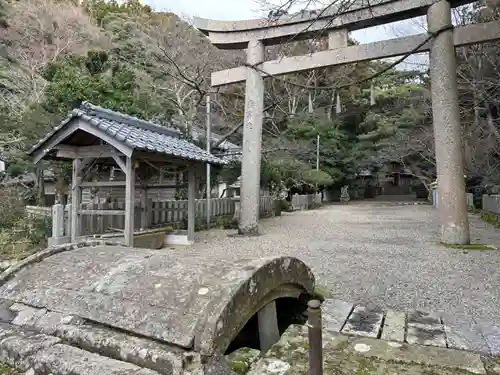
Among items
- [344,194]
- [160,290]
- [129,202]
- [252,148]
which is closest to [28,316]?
[160,290]

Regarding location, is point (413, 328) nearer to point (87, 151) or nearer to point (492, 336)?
point (492, 336)

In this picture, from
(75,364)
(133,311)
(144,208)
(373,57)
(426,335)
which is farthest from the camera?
(144,208)

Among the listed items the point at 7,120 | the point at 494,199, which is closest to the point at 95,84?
the point at 7,120

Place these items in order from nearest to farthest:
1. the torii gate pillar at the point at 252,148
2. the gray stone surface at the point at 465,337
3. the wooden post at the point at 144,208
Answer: the gray stone surface at the point at 465,337, the wooden post at the point at 144,208, the torii gate pillar at the point at 252,148

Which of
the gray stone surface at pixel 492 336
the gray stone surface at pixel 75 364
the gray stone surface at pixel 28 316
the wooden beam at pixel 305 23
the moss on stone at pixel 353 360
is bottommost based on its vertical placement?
the gray stone surface at pixel 492 336

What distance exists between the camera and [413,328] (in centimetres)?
214

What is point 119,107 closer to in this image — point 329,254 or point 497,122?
point 329,254

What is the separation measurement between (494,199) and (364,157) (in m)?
13.2

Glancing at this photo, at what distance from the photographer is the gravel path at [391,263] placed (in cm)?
→ 372

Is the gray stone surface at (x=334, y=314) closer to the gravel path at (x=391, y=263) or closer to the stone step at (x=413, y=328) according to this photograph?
the stone step at (x=413, y=328)

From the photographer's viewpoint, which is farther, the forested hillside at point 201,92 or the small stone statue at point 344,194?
the small stone statue at point 344,194

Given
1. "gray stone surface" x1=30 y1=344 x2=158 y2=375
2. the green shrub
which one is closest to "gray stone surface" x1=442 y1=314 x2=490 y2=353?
"gray stone surface" x1=30 y1=344 x2=158 y2=375

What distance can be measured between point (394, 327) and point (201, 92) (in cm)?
1170

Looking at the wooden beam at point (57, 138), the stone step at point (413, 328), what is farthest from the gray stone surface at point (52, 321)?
the wooden beam at point (57, 138)
